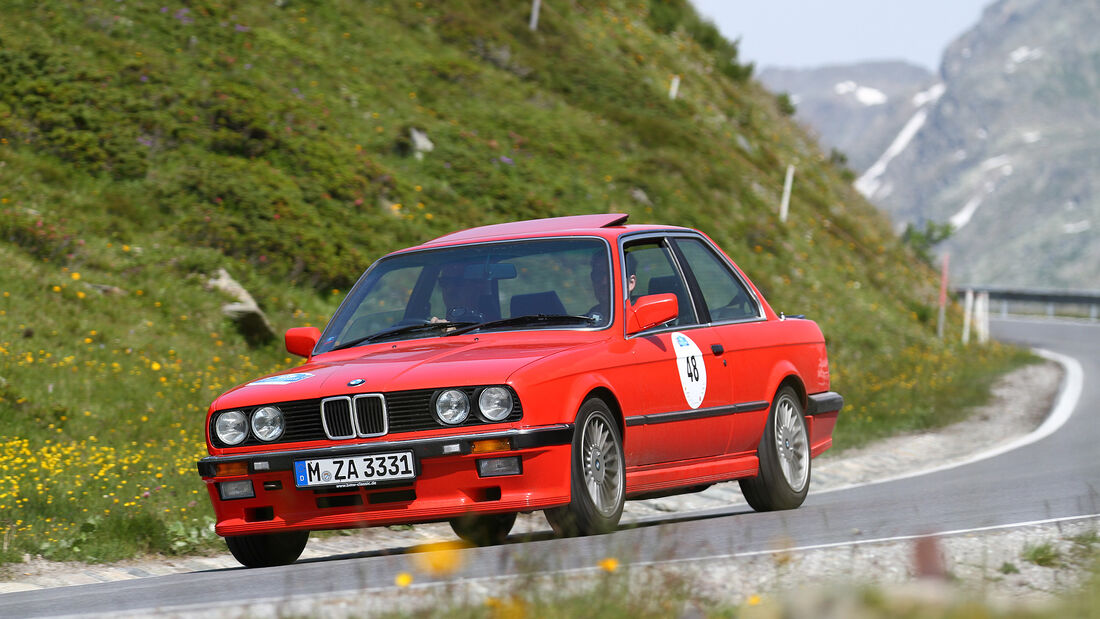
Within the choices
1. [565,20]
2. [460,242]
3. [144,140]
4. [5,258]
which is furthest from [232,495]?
[565,20]

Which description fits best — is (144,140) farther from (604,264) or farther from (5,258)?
(604,264)

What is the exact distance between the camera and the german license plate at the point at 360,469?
21.2ft

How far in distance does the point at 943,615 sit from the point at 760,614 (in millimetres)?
429

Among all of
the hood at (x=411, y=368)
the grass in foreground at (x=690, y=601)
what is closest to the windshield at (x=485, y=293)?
the hood at (x=411, y=368)

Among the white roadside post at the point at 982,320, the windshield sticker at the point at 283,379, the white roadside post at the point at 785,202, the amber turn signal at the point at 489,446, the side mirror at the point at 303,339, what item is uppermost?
the white roadside post at the point at 785,202

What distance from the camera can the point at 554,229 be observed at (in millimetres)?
8180

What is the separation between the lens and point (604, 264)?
7773 millimetres

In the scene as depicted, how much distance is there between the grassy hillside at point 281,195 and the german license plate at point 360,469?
6.83 feet

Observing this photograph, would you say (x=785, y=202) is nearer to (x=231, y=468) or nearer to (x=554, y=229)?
(x=554, y=229)

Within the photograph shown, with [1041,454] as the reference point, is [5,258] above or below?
above

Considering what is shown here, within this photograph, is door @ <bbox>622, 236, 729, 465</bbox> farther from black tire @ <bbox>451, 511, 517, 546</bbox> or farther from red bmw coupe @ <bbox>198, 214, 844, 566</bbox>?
black tire @ <bbox>451, 511, 517, 546</bbox>

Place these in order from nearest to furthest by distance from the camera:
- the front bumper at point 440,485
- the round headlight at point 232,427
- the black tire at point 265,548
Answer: the front bumper at point 440,485, the round headlight at point 232,427, the black tire at point 265,548

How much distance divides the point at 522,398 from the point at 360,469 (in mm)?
823

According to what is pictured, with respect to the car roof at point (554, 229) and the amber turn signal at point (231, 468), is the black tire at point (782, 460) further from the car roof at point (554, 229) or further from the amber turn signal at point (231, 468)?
the amber turn signal at point (231, 468)
